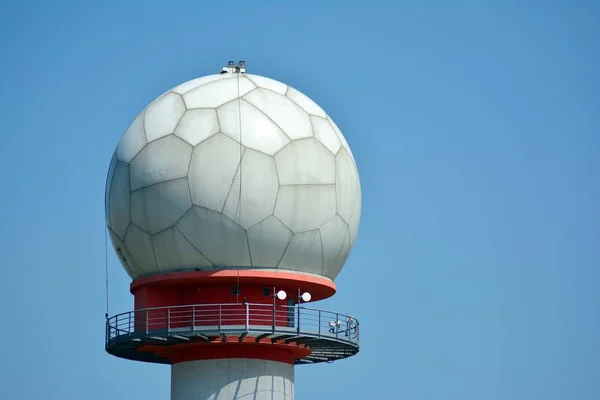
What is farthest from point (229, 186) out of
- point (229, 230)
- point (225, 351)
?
point (225, 351)

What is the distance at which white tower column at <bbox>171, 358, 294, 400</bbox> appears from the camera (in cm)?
4684

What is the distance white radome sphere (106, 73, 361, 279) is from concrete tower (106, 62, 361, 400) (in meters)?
0.04

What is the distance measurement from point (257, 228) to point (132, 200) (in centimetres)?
413

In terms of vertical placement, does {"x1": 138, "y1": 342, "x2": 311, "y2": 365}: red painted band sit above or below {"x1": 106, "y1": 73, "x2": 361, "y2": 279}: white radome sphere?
below

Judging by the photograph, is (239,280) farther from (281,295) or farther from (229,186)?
(229,186)

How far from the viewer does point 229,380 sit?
46875 millimetres

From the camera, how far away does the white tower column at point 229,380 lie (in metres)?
46.8

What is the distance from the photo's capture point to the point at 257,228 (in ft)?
150

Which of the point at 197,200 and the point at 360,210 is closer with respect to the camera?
the point at 197,200

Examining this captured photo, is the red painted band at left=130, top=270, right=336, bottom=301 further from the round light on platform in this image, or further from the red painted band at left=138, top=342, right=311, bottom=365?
the red painted band at left=138, top=342, right=311, bottom=365

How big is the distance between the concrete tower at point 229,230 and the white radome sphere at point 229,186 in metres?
0.04

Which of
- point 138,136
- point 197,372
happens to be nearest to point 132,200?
point 138,136

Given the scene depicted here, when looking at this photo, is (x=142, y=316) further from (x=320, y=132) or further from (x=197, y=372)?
(x=320, y=132)

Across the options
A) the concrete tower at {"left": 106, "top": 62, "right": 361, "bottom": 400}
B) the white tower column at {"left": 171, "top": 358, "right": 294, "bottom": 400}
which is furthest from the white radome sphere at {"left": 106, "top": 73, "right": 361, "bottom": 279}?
the white tower column at {"left": 171, "top": 358, "right": 294, "bottom": 400}
